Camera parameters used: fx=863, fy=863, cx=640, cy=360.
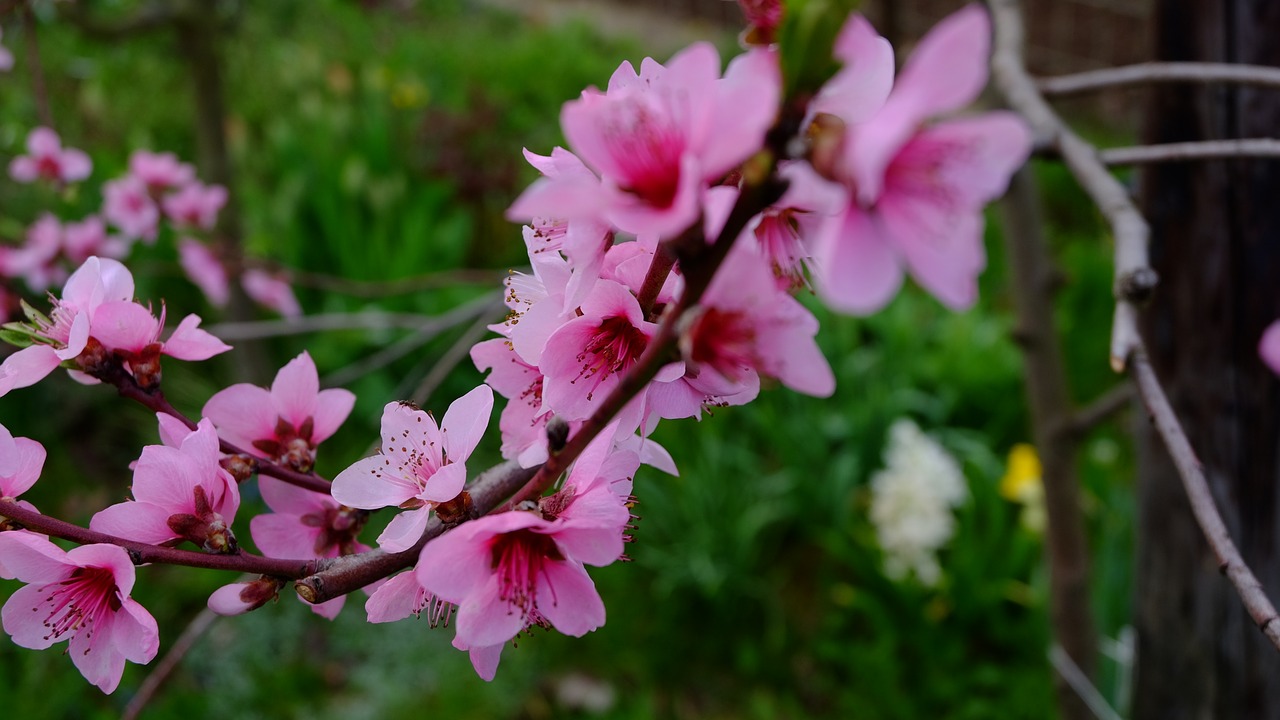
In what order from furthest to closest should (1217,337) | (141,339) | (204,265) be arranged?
(204,265), (1217,337), (141,339)

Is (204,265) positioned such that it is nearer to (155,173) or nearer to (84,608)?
→ (155,173)

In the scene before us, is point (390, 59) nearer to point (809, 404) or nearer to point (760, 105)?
point (809, 404)

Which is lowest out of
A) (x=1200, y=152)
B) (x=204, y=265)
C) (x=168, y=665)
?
(x=204, y=265)

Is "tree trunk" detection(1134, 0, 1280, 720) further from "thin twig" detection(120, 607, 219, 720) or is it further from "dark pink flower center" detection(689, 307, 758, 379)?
"thin twig" detection(120, 607, 219, 720)

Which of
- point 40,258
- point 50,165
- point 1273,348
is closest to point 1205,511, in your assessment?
point 1273,348

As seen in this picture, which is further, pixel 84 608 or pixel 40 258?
pixel 40 258

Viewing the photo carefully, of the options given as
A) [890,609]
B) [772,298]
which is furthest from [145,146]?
[772,298]
